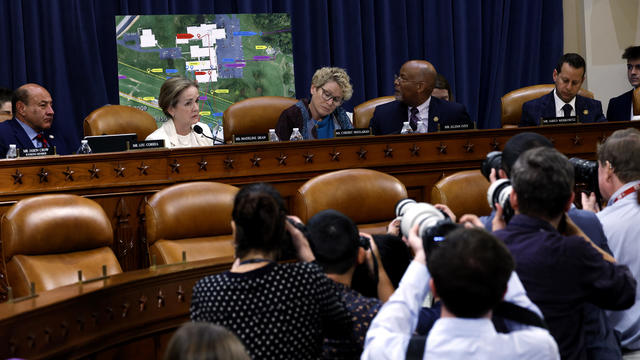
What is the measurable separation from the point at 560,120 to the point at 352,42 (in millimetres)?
2888

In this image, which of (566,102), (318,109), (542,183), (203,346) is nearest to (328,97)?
(318,109)

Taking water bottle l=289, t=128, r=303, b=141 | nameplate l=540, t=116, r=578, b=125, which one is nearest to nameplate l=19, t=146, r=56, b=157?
water bottle l=289, t=128, r=303, b=141

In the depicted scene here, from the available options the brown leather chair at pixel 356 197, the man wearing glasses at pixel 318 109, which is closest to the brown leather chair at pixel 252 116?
the man wearing glasses at pixel 318 109

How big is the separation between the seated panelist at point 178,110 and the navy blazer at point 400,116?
1229 mm

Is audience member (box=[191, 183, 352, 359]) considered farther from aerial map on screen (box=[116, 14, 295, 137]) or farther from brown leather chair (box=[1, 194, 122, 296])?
aerial map on screen (box=[116, 14, 295, 137])

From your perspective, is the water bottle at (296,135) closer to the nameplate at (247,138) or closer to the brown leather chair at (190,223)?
the nameplate at (247,138)

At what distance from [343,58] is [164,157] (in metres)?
3.31

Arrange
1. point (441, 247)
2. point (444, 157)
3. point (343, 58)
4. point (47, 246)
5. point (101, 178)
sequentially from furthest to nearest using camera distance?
point (343, 58) < point (444, 157) < point (101, 178) < point (47, 246) < point (441, 247)

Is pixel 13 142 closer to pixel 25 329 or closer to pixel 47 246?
pixel 47 246

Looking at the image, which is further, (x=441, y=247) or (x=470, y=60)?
(x=470, y=60)

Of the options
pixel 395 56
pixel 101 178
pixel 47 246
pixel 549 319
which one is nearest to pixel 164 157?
pixel 101 178

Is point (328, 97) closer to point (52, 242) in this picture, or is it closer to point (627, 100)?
point (627, 100)

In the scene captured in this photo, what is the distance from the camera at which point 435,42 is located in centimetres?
739

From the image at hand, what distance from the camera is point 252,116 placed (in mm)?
5152
